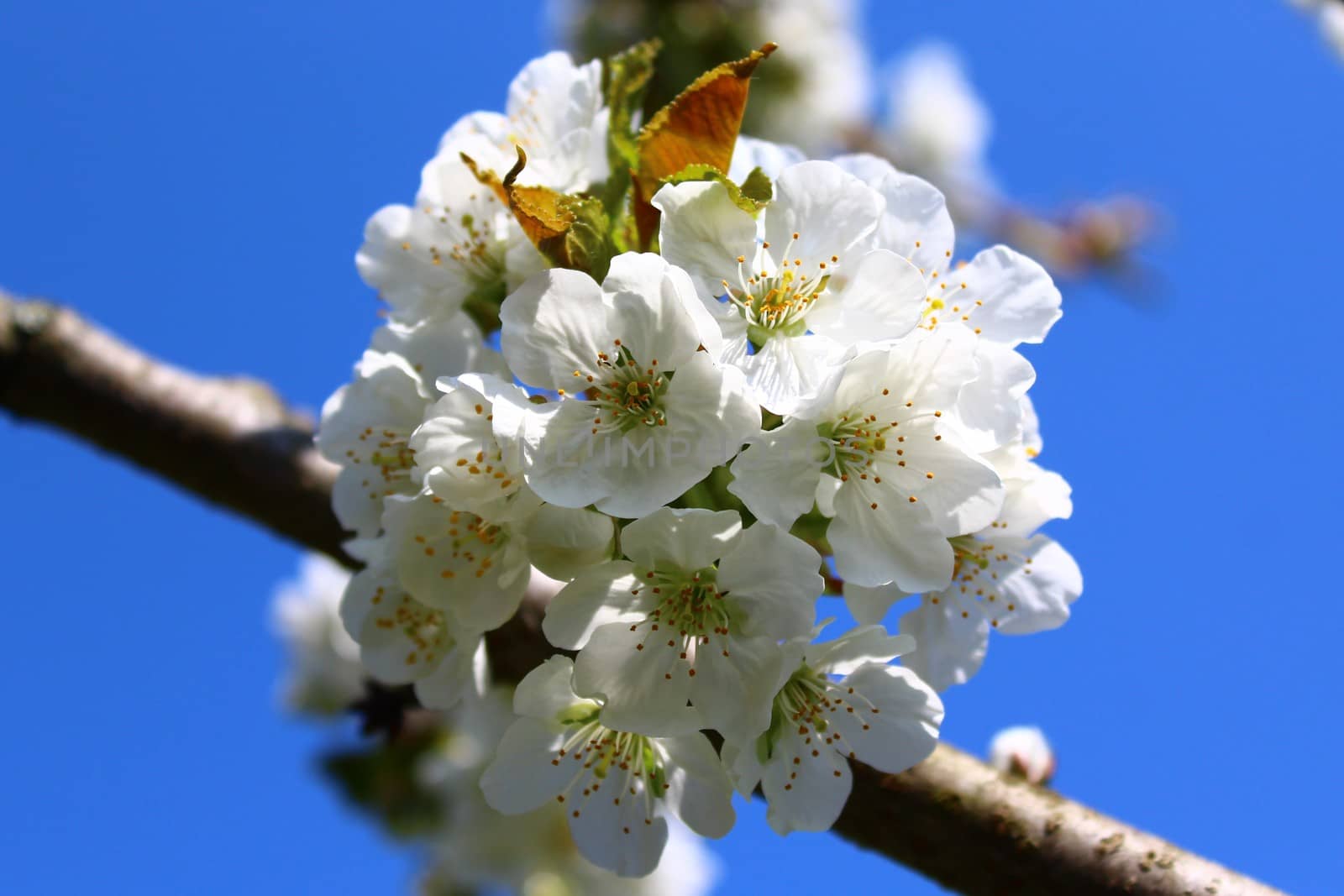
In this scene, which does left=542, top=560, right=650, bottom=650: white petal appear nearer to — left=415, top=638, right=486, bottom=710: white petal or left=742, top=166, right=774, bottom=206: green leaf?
left=415, top=638, right=486, bottom=710: white petal

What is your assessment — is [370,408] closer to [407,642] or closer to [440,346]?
[440,346]

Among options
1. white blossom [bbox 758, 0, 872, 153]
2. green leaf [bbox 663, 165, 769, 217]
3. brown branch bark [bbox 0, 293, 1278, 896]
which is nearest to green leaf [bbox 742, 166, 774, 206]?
green leaf [bbox 663, 165, 769, 217]

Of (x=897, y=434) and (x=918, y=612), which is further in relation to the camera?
(x=918, y=612)

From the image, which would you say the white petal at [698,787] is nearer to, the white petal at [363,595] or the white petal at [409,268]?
the white petal at [363,595]

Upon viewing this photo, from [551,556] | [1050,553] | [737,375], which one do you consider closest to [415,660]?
[551,556]

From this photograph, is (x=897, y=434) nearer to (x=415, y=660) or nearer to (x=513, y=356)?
(x=513, y=356)

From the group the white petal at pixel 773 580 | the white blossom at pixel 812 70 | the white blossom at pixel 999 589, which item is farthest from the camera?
the white blossom at pixel 812 70

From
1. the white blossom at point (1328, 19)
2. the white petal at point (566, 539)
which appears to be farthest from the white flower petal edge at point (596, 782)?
the white blossom at point (1328, 19)
